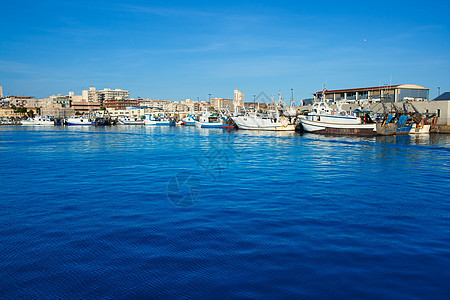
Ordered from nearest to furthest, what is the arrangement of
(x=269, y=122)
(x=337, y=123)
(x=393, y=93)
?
(x=337, y=123) < (x=269, y=122) < (x=393, y=93)

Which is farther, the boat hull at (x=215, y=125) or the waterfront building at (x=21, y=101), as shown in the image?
the waterfront building at (x=21, y=101)

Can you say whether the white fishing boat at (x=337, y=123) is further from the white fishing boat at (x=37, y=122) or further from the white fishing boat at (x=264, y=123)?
the white fishing boat at (x=37, y=122)

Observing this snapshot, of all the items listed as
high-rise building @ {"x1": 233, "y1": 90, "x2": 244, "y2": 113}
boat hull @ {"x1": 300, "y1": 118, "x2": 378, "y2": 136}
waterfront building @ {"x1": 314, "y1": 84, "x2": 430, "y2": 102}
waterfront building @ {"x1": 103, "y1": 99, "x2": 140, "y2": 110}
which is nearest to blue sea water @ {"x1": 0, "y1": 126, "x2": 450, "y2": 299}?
boat hull @ {"x1": 300, "y1": 118, "x2": 378, "y2": 136}

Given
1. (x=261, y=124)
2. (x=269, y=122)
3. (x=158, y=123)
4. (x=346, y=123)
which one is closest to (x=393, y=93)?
(x=269, y=122)

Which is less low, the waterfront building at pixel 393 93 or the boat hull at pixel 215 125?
the waterfront building at pixel 393 93

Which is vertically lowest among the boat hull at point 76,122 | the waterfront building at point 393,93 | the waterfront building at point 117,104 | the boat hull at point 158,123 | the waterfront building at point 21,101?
the boat hull at point 158,123

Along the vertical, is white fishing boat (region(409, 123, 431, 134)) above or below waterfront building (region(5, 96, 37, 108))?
below

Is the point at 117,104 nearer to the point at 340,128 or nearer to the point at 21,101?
the point at 21,101

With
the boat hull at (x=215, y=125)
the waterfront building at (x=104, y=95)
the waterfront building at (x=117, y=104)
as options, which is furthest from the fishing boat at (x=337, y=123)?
the waterfront building at (x=104, y=95)

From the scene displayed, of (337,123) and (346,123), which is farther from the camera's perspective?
(337,123)

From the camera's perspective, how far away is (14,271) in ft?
16.3

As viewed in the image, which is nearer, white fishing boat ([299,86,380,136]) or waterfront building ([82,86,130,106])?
white fishing boat ([299,86,380,136])

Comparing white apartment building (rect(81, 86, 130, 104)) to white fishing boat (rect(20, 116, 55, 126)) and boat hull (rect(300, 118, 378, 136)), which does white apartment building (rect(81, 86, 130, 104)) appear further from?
boat hull (rect(300, 118, 378, 136))

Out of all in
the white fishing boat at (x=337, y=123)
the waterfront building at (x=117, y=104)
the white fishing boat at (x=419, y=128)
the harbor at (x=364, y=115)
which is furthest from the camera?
the waterfront building at (x=117, y=104)
